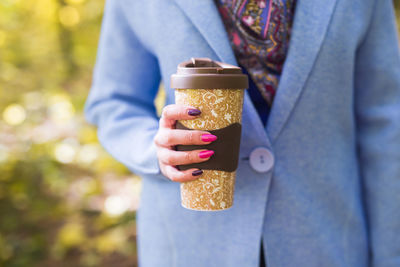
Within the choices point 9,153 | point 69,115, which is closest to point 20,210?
point 9,153

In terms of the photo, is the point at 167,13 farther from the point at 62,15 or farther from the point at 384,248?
the point at 62,15

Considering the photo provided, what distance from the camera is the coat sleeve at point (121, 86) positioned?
134 cm

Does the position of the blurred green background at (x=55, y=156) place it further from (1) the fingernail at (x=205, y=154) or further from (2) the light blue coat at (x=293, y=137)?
(1) the fingernail at (x=205, y=154)

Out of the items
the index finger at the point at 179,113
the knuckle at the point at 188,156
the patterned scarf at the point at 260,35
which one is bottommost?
the knuckle at the point at 188,156

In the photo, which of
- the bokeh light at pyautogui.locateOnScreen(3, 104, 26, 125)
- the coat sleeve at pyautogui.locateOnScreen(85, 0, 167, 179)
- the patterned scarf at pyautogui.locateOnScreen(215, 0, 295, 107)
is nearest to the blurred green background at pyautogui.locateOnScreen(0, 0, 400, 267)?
the bokeh light at pyautogui.locateOnScreen(3, 104, 26, 125)

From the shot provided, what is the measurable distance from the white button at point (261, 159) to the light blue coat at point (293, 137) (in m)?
0.02

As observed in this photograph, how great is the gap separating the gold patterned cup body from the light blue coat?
0.20 m

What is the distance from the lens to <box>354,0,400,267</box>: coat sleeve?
4.25 feet

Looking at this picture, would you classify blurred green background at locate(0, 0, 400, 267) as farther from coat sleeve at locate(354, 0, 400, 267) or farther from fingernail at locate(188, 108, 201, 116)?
fingernail at locate(188, 108, 201, 116)

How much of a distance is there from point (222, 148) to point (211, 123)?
0.07 meters

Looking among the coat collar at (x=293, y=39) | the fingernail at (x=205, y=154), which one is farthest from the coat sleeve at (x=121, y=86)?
the fingernail at (x=205, y=154)

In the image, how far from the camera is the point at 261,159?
3.85 feet

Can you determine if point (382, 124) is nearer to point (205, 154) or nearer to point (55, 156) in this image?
point (205, 154)

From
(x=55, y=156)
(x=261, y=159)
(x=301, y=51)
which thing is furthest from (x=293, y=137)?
(x=55, y=156)
